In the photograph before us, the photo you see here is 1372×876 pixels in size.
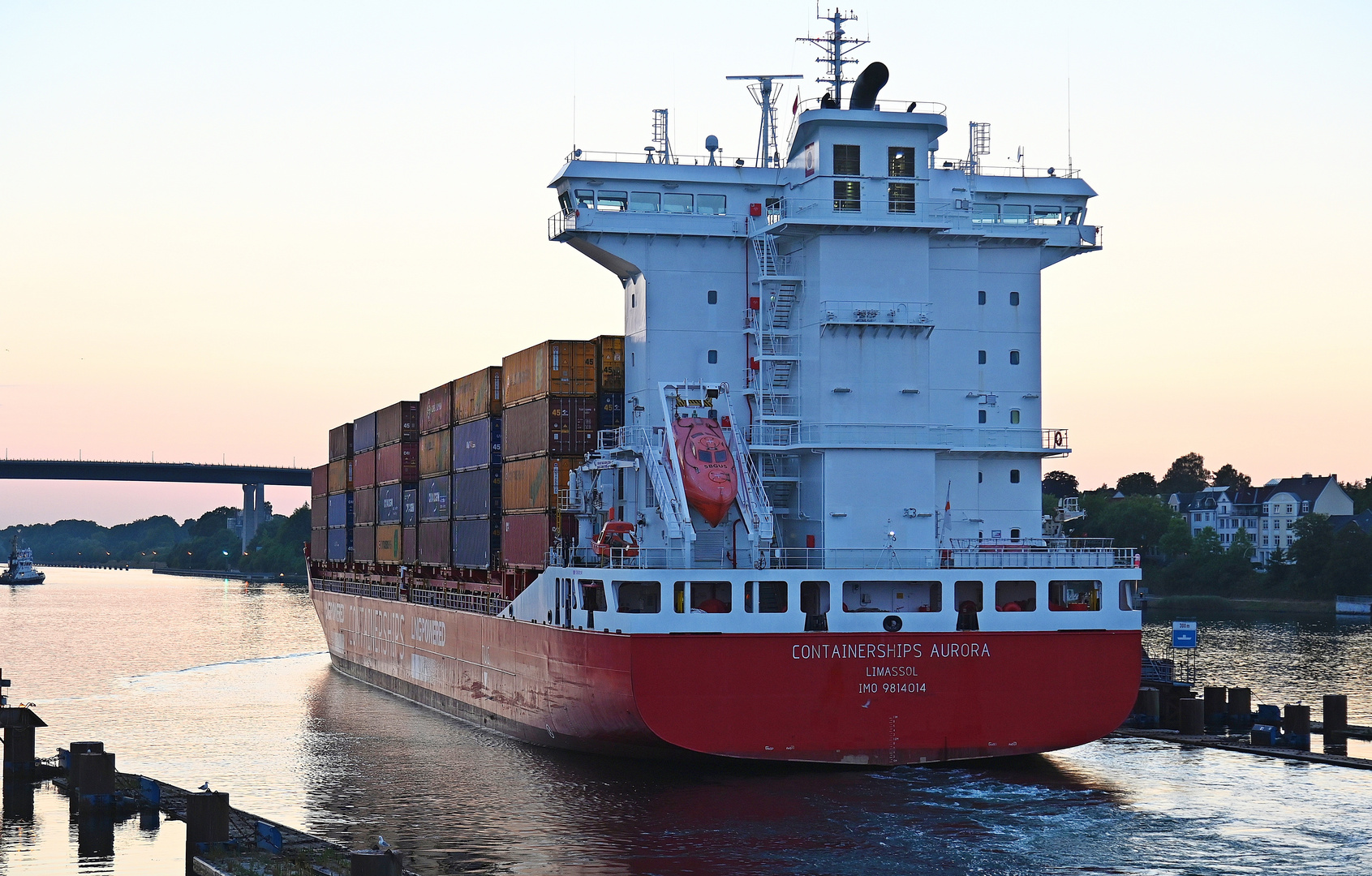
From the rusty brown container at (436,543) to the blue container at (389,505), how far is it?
3.42m

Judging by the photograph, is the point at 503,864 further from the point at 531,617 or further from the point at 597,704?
the point at 531,617

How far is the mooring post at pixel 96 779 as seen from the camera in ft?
92.9

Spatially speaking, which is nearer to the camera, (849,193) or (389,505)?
(849,193)

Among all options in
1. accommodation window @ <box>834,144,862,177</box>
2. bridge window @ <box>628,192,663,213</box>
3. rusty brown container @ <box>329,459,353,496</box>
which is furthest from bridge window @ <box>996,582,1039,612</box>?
rusty brown container @ <box>329,459,353,496</box>

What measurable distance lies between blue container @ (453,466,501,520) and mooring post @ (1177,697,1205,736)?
1866 cm

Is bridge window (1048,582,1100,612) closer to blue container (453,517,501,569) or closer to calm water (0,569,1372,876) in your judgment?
calm water (0,569,1372,876)

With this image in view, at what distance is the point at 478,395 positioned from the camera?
4372 cm

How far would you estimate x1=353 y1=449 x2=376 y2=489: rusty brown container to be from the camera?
57531 mm

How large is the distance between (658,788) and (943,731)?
18.6ft

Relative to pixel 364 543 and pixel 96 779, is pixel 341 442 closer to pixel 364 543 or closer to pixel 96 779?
pixel 364 543

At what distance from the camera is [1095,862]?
23.7m

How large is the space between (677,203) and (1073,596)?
12.8 m

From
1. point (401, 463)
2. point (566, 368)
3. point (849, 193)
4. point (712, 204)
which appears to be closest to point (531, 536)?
point (566, 368)

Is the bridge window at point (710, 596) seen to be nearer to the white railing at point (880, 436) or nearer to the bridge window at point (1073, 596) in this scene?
the white railing at point (880, 436)
